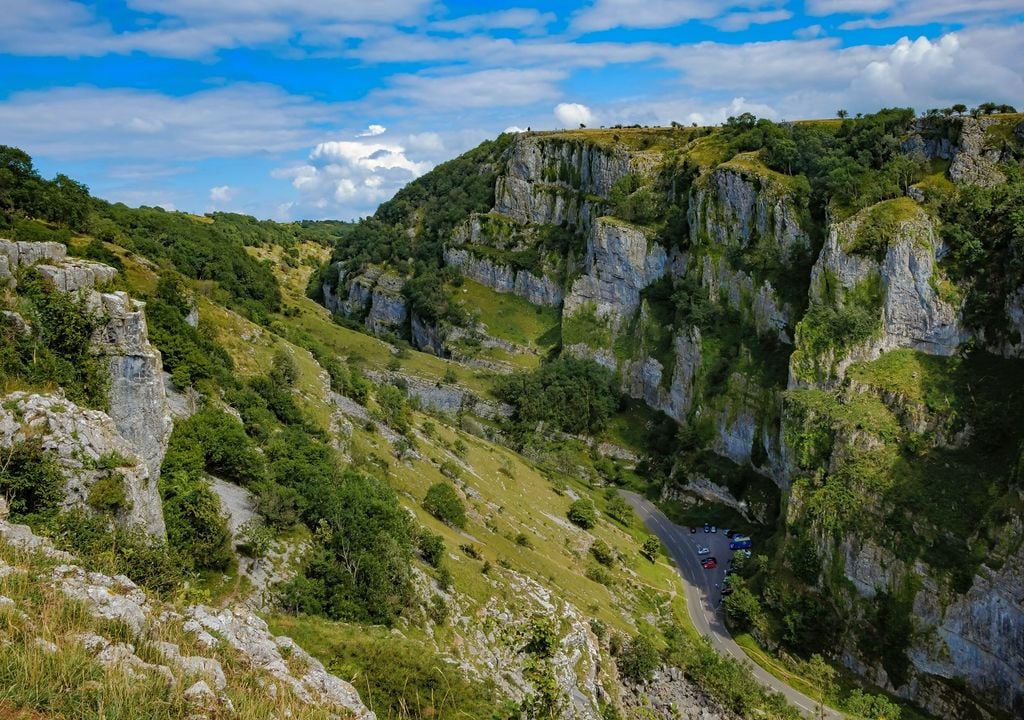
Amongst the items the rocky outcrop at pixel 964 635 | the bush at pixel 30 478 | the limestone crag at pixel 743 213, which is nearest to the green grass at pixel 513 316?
the limestone crag at pixel 743 213

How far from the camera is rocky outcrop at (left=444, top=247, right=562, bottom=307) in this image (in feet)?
399

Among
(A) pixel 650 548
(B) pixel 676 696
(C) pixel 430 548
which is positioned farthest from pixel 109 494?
(A) pixel 650 548

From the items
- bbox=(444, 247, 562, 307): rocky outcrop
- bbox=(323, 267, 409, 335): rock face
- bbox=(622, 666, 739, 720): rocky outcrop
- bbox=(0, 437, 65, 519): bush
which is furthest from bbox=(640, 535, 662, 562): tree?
bbox=(323, 267, 409, 335): rock face

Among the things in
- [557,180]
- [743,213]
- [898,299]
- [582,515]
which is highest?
[557,180]

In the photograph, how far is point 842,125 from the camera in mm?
91000

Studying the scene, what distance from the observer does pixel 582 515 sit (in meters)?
63.3

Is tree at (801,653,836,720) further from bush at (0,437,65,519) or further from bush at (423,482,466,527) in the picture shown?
bush at (0,437,65,519)

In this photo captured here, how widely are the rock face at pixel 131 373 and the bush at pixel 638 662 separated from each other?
2833cm

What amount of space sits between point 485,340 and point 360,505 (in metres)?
85.1

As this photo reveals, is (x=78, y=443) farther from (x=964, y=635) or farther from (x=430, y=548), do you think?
(x=964, y=635)

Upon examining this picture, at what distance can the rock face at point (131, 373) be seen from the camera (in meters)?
23.8

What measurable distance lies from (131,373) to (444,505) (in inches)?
1032

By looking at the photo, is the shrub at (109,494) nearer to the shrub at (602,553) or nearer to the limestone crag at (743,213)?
the shrub at (602,553)

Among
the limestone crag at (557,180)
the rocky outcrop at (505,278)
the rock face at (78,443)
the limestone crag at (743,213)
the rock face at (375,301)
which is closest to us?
the rock face at (78,443)
